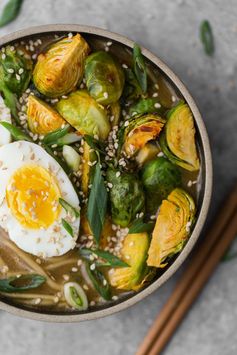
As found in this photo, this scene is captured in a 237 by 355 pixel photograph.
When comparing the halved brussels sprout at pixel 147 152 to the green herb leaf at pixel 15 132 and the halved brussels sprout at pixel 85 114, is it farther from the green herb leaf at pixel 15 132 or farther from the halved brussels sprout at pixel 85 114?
the green herb leaf at pixel 15 132


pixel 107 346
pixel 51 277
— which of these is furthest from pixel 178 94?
pixel 107 346

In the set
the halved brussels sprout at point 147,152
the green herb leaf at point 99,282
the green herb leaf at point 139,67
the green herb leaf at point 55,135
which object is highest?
the green herb leaf at point 139,67

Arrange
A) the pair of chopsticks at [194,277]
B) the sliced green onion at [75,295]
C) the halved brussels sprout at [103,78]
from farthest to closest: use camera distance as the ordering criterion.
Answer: the pair of chopsticks at [194,277] < the sliced green onion at [75,295] < the halved brussels sprout at [103,78]

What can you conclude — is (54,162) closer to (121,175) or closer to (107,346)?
(121,175)

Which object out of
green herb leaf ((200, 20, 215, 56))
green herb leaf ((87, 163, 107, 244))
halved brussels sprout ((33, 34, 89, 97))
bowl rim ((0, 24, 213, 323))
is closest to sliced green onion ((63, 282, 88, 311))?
bowl rim ((0, 24, 213, 323))

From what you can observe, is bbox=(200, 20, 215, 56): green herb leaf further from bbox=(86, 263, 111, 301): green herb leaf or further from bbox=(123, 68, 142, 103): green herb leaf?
bbox=(86, 263, 111, 301): green herb leaf

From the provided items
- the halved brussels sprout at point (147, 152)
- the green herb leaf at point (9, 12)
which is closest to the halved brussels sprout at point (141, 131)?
the halved brussels sprout at point (147, 152)

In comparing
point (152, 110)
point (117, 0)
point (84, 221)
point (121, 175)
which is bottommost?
point (84, 221)

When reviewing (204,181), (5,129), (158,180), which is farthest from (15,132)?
(204,181)
